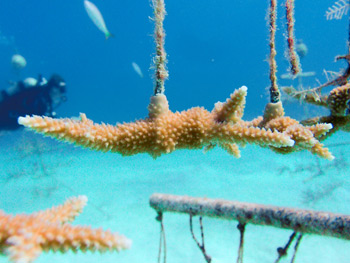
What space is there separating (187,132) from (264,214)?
701mm

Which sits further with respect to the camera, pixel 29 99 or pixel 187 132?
pixel 29 99

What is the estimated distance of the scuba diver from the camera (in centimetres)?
967

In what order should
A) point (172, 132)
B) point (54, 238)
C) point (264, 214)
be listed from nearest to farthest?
point (54, 238), point (264, 214), point (172, 132)

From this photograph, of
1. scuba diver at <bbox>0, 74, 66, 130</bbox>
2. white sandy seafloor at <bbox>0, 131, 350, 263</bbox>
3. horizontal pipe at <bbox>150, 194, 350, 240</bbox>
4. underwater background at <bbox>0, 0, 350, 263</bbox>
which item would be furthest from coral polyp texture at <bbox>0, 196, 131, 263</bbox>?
scuba diver at <bbox>0, 74, 66, 130</bbox>

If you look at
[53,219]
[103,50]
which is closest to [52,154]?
[53,219]

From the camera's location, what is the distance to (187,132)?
1733mm

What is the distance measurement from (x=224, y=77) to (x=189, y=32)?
1634 centimetres

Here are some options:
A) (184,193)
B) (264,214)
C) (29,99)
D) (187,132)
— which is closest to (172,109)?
(29,99)

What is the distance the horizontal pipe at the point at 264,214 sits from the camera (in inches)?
44.8

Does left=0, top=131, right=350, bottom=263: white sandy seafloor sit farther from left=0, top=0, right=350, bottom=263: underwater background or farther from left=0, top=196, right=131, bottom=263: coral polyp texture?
left=0, top=196, right=131, bottom=263: coral polyp texture

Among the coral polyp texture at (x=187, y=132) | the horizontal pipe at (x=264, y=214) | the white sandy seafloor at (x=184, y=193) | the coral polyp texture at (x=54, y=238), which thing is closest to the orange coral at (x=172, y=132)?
the coral polyp texture at (x=187, y=132)

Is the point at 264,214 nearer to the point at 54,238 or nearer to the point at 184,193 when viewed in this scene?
the point at 54,238

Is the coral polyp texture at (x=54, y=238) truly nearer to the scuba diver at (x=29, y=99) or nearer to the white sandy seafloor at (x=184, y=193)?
the white sandy seafloor at (x=184, y=193)

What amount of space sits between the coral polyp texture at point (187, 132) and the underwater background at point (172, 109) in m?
0.39
